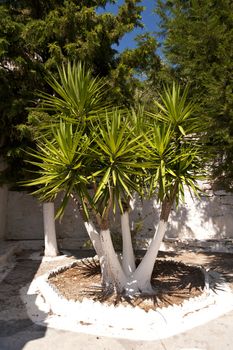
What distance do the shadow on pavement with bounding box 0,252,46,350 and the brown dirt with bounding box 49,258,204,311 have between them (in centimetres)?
74

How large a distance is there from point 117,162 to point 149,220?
6.10 metres

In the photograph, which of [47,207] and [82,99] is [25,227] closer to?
[47,207]

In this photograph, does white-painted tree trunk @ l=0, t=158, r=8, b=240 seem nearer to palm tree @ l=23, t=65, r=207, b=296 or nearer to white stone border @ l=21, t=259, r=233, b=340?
palm tree @ l=23, t=65, r=207, b=296

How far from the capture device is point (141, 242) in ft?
34.2

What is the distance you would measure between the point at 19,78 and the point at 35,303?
17.7 ft

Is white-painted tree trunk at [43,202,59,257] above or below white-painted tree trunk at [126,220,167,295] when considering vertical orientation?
above

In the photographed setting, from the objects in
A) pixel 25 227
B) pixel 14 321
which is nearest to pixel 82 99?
pixel 14 321

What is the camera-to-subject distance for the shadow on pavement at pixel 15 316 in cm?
472

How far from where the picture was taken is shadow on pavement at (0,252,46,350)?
472 centimetres

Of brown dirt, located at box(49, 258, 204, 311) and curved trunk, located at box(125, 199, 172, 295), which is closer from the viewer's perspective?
brown dirt, located at box(49, 258, 204, 311)

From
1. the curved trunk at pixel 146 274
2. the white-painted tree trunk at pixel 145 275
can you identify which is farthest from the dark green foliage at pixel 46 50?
the white-painted tree trunk at pixel 145 275

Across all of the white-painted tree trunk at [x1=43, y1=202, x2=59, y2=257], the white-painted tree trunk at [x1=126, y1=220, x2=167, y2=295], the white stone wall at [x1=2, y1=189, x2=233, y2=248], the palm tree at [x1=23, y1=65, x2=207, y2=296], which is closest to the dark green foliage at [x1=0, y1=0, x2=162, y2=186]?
the white-painted tree trunk at [x1=43, y1=202, x2=59, y2=257]

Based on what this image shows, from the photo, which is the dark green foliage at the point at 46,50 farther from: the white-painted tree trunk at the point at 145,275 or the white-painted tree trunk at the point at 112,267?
the white-painted tree trunk at the point at 145,275

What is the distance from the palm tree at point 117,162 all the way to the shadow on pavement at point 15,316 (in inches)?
62.1
